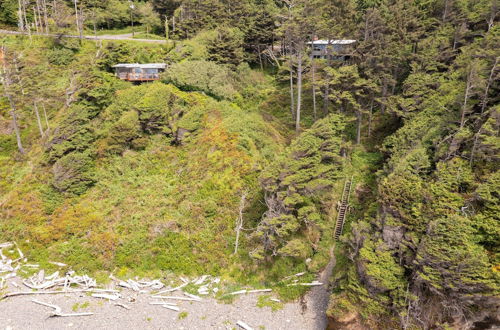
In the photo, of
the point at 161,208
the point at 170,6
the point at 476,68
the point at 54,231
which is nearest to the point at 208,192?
the point at 161,208

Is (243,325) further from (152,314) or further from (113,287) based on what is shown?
(113,287)

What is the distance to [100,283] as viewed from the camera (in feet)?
76.6

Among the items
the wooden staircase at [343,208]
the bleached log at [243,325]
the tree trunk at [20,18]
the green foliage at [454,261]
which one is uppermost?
the tree trunk at [20,18]

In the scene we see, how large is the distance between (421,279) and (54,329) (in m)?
22.0

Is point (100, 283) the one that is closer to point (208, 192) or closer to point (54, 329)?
point (54, 329)

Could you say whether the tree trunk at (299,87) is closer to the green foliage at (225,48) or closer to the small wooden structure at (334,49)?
the small wooden structure at (334,49)

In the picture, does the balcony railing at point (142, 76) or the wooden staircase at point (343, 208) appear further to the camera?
the balcony railing at point (142, 76)

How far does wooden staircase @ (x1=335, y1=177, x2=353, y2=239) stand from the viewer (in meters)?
26.3

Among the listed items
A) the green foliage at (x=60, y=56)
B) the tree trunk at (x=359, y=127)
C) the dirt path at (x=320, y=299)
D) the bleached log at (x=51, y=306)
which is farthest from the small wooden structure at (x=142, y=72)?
the dirt path at (x=320, y=299)

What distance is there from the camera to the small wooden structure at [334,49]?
38.2 metres

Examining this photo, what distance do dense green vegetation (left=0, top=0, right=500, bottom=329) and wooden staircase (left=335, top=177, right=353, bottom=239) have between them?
1.75 ft

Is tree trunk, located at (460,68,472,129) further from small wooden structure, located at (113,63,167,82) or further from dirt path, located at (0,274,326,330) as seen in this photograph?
small wooden structure, located at (113,63,167,82)

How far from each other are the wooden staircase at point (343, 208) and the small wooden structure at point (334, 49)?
16981 mm

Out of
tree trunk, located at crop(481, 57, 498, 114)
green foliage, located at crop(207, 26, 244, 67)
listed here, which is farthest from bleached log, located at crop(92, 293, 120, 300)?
green foliage, located at crop(207, 26, 244, 67)
